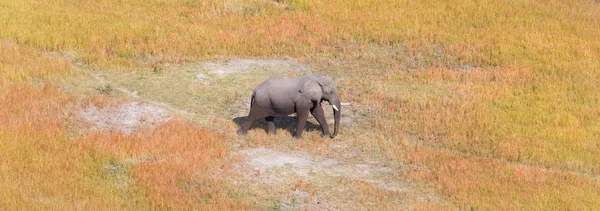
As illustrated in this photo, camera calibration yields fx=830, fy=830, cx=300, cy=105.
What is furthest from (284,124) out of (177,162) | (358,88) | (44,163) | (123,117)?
(44,163)

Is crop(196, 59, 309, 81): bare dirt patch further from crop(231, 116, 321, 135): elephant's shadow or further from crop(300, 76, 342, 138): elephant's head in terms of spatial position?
crop(300, 76, 342, 138): elephant's head

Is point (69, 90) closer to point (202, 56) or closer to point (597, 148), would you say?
point (202, 56)

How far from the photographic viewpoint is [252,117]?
64.0 ft

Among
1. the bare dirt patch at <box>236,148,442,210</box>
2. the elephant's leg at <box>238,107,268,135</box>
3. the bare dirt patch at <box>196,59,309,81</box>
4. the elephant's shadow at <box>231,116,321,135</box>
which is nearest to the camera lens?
the bare dirt patch at <box>236,148,442,210</box>

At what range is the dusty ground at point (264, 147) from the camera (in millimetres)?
15883

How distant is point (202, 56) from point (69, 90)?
5711mm

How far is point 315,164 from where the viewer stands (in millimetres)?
17875

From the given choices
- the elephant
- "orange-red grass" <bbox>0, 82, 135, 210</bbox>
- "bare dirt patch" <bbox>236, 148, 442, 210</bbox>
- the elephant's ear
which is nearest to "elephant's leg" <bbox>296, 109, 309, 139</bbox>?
the elephant

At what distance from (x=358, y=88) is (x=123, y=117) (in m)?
7.42

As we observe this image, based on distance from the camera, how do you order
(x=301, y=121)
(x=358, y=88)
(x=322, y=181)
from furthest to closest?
(x=358, y=88), (x=301, y=121), (x=322, y=181)

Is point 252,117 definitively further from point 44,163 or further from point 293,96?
point 44,163

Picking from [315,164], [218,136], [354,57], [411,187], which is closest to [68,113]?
[218,136]

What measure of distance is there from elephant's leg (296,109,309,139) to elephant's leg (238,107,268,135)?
2.65 ft

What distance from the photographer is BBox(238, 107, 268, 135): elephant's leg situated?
19344mm
